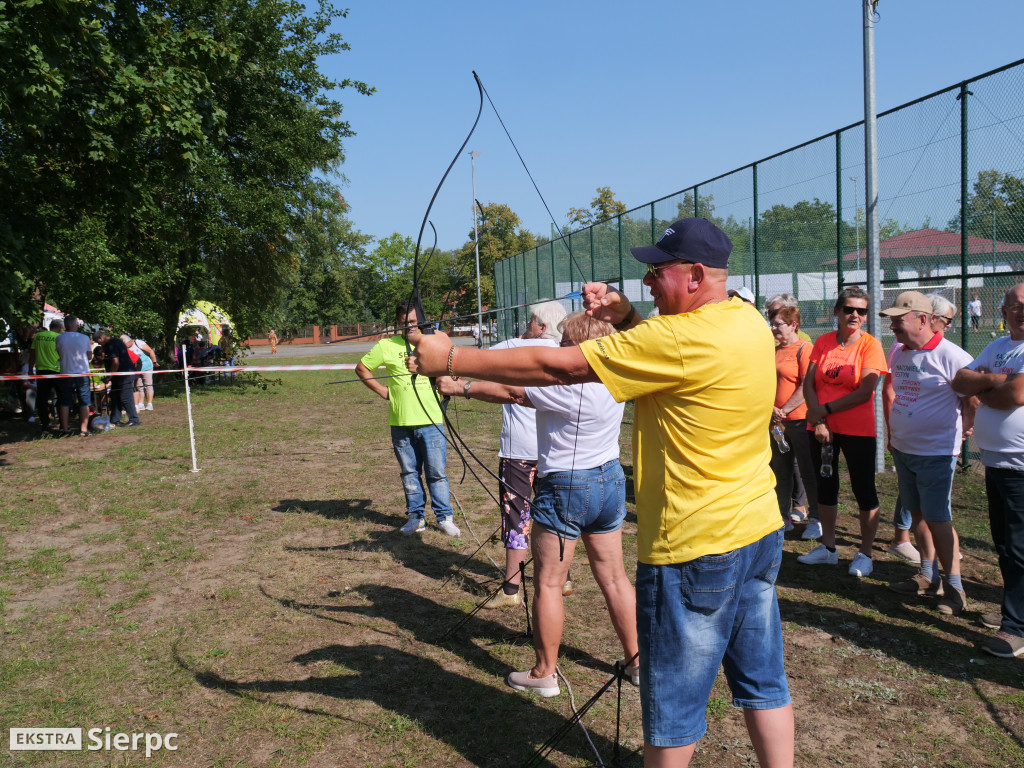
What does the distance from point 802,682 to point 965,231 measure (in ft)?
18.7

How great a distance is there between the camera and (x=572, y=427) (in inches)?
134

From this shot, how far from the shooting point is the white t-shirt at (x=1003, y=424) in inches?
145

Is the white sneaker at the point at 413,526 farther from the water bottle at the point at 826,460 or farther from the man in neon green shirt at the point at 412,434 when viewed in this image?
the water bottle at the point at 826,460

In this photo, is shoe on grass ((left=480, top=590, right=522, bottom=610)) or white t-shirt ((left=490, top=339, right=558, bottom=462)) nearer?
white t-shirt ((left=490, top=339, right=558, bottom=462))

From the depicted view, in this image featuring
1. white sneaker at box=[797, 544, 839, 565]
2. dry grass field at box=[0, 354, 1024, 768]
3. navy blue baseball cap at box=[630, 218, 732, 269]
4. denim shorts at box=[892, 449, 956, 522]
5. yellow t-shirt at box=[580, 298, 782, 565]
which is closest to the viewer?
yellow t-shirt at box=[580, 298, 782, 565]

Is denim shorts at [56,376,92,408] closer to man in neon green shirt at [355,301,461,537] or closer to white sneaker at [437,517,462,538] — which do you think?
man in neon green shirt at [355,301,461,537]

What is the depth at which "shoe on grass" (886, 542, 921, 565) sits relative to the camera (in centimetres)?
515

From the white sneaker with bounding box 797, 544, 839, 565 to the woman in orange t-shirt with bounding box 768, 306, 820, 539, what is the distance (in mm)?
479

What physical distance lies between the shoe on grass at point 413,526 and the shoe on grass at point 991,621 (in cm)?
408

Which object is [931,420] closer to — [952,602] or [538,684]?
[952,602]

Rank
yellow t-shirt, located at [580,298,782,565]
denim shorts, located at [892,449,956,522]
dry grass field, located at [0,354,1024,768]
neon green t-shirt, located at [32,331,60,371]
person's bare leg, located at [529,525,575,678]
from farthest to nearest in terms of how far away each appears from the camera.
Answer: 1. neon green t-shirt, located at [32,331,60,371]
2. denim shorts, located at [892,449,956,522]
3. person's bare leg, located at [529,525,575,678]
4. dry grass field, located at [0,354,1024,768]
5. yellow t-shirt, located at [580,298,782,565]

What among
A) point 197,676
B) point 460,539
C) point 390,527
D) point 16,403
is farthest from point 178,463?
point 16,403

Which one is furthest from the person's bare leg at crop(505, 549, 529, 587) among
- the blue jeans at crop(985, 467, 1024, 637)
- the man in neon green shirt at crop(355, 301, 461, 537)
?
the blue jeans at crop(985, 467, 1024, 637)

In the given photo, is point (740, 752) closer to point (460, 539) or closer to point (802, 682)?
point (802, 682)
